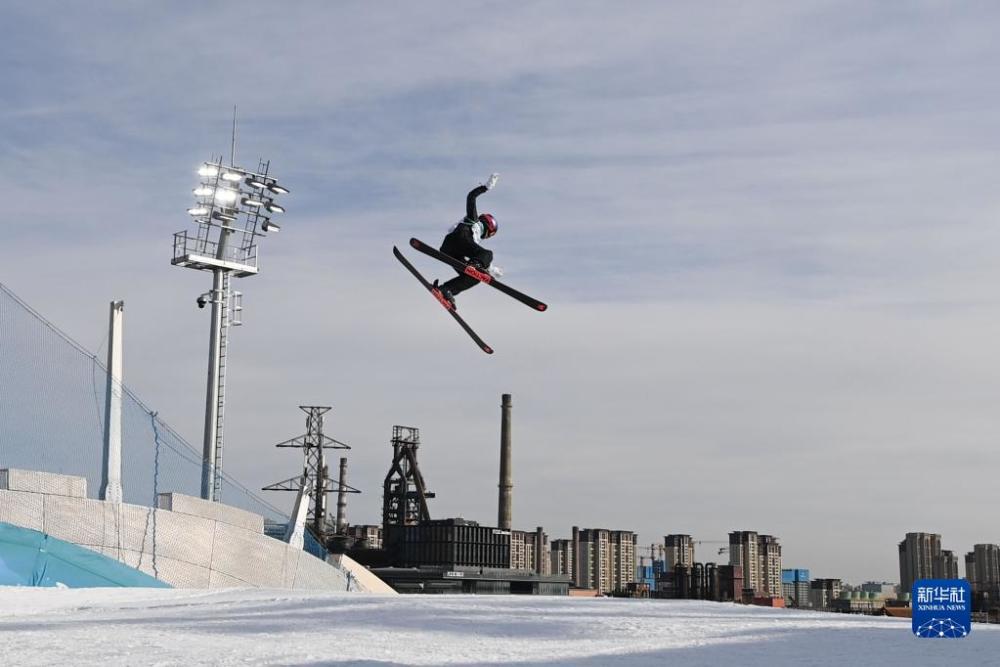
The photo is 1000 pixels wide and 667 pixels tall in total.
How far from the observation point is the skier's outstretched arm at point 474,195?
2236 centimetres

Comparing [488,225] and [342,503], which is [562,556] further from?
[488,225]

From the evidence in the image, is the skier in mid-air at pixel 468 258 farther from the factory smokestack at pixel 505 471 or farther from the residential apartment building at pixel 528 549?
the residential apartment building at pixel 528 549

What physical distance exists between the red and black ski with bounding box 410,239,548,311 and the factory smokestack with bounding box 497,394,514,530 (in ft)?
214

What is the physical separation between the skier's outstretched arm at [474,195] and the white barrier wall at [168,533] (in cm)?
1354

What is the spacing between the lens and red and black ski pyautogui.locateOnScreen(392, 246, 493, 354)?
82.5ft

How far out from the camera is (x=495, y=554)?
80250 mm

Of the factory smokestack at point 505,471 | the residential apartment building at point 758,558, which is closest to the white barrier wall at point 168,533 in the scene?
the factory smokestack at point 505,471

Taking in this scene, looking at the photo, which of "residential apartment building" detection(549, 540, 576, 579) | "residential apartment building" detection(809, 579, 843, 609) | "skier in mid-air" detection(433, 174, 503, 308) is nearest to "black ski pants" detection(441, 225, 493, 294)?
"skier in mid-air" detection(433, 174, 503, 308)

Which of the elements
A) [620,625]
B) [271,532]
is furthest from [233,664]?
[271,532]

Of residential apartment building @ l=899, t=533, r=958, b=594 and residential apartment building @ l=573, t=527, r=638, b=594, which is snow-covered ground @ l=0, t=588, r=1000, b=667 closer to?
residential apartment building @ l=899, t=533, r=958, b=594

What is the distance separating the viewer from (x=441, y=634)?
14.0m

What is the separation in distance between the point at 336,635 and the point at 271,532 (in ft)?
88.8

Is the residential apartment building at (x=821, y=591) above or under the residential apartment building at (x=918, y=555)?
under

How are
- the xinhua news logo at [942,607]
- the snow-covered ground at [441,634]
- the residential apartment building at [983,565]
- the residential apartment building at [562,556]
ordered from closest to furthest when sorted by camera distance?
1. the snow-covered ground at [441,634]
2. the xinhua news logo at [942,607]
3. the residential apartment building at [983,565]
4. the residential apartment building at [562,556]
